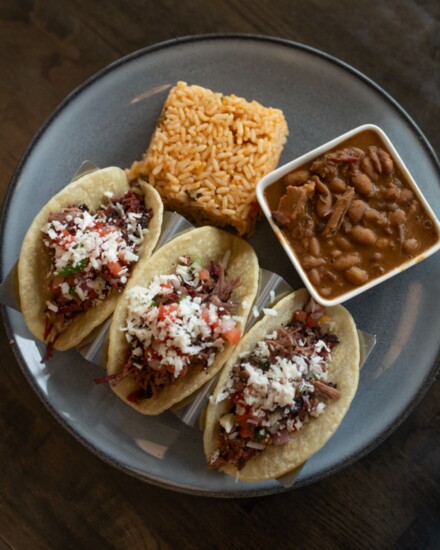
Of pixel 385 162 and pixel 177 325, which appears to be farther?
pixel 385 162

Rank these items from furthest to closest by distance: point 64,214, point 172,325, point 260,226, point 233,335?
point 260,226
point 64,214
point 233,335
point 172,325

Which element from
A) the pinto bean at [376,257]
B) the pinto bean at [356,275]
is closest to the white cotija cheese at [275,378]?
the pinto bean at [356,275]

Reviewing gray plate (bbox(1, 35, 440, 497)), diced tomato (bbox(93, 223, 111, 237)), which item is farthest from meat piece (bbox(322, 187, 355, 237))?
diced tomato (bbox(93, 223, 111, 237))

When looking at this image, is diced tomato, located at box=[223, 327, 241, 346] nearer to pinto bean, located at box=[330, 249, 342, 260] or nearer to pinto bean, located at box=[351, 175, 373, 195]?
pinto bean, located at box=[330, 249, 342, 260]

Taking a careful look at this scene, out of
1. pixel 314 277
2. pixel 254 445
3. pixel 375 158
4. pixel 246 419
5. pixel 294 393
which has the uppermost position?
pixel 375 158

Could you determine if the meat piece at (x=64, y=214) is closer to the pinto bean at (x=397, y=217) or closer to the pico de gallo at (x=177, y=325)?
the pico de gallo at (x=177, y=325)

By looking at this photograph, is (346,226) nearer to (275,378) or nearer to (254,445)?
(275,378)

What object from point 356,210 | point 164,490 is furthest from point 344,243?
point 164,490
